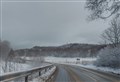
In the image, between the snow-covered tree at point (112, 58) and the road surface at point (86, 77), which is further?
the snow-covered tree at point (112, 58)

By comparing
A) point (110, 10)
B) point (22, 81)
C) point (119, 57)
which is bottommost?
point (22, 81)

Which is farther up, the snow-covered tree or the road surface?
the snow-covered tree

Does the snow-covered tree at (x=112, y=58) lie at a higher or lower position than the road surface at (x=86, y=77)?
higher

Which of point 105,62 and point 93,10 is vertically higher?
point 93,10

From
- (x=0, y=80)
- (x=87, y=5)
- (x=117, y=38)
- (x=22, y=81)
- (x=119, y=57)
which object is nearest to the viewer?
(x=0, y=80)

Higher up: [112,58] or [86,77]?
[112,58]

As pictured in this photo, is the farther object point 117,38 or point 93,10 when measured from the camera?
point 117,38

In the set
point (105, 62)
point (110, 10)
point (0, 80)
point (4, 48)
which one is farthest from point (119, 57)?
point (4, 48)

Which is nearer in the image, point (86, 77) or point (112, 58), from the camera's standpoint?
point (86, 77)

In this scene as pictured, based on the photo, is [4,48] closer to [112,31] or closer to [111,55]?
[112,31]

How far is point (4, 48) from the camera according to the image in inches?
3846

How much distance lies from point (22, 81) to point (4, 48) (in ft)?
277

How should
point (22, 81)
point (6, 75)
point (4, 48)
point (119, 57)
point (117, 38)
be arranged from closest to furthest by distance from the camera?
1. point (6, 75)
2. point (22, 81)
3. point (119, 57)
4. point (117, 38)
5. point (4, 48)

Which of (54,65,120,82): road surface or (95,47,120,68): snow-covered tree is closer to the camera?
(54,65,120,82): road surface
